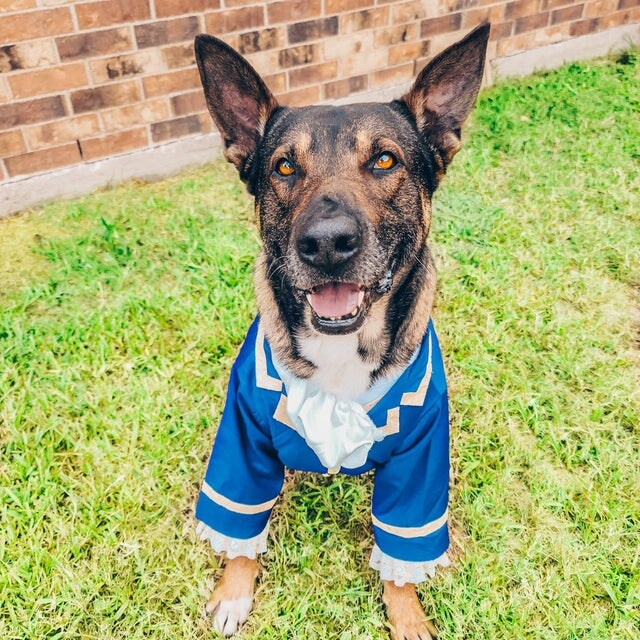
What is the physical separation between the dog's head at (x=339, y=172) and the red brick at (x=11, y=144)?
2.15 m

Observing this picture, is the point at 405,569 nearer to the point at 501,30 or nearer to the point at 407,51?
the point at 407,51

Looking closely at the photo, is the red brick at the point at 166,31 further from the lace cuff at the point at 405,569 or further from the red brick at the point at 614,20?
the red brick at the point at 614,20

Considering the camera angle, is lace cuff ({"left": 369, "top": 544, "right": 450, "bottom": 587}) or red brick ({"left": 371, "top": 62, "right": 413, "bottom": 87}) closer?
lace cuff ({"left": 369, "top": 544, "right": 450, "bottom": 587})

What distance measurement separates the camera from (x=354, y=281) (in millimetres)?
1957

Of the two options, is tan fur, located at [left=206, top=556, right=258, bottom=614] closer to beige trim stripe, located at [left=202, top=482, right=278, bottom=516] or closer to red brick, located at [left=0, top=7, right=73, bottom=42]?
beige trim stripe, located at [left=202, top=482, right=278, bottom=516]

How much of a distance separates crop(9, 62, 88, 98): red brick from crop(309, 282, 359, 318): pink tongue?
106 inches

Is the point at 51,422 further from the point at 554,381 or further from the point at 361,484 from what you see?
the point at 554,381

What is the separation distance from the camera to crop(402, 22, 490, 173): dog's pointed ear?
2.11m

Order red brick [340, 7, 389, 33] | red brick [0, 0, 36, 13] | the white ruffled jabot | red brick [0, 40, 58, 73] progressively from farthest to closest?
red brick [340, 7, 389, 33] → red brick [0, 40, 58, 73] → red brick [0, 0, 36, 13] → the white ruffled jabot

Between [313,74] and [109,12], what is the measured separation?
155 cm

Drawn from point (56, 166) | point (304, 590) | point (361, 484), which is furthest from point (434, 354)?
point (56, 166)

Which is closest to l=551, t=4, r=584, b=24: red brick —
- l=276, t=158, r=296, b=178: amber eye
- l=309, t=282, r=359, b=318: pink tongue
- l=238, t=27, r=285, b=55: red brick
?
l=238, t=27, r=285, b=55: red brick

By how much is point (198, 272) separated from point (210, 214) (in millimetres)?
617

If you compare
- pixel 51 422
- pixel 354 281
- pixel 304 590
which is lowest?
pixel 304 590
